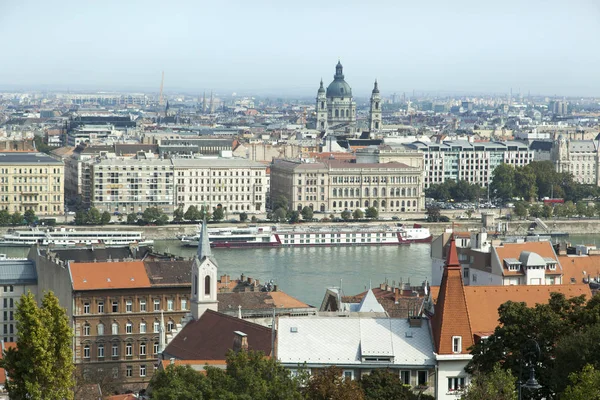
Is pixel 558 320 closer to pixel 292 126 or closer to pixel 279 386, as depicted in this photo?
pixel 279 386

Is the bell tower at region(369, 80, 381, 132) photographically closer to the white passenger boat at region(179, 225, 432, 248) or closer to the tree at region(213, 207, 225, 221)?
the tree at region(213, 207, 225, 221)

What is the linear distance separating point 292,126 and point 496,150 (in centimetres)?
2374

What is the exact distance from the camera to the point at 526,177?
44.5 meters

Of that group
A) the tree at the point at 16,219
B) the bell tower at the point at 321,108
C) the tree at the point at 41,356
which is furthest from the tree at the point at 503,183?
the tree at the point at 41,356

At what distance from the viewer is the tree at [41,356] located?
11.1 metres

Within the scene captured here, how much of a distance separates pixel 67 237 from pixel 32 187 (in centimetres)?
460

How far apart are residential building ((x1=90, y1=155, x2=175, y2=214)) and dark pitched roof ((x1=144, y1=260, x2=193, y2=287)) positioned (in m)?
22.5

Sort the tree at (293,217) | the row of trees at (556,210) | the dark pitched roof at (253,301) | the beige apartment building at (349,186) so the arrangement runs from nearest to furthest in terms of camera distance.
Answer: the dark pitched roof at (253,301), the tree at (293,217), the row of trees at (556,210), the beige apartment building at (349,186)

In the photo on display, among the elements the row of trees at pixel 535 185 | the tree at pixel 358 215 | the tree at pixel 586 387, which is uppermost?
the tree at pixel 586 387

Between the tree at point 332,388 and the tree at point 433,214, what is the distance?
28966 mm

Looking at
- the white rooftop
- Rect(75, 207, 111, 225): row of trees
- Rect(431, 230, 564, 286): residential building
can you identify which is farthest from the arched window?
Rect(75, 207, 111, 225): row of trees

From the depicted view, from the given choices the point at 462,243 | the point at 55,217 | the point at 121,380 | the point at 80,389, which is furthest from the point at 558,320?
the point at 55,217

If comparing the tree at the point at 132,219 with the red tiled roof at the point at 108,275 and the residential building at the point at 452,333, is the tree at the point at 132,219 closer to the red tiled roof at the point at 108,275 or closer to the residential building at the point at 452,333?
the red tiled roof at the point at 108,275

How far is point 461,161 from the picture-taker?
162ft
